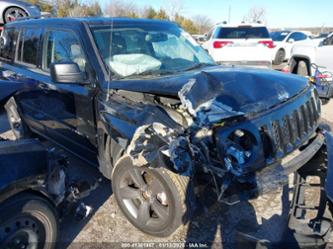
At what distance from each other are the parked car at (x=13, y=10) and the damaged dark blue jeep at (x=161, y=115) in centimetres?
588

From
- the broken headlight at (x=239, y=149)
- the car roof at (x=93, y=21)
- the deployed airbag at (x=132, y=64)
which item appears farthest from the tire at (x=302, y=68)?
the broken headlight at (x=239, y=149)

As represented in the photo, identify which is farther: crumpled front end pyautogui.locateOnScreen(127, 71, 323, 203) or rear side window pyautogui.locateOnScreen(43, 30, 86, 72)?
rear side window pyautogui.locateOnScreen(43, 30, 86, 72)

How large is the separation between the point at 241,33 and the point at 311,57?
307 cm

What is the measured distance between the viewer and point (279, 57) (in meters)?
16.9

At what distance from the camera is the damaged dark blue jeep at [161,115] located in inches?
92.1

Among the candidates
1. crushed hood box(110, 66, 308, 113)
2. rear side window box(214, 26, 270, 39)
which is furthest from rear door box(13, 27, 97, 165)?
rear side window box(214, 26, 270, 39)

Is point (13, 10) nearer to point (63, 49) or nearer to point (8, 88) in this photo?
point (8, 88)

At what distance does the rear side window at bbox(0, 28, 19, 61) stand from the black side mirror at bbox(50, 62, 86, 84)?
2.43 m

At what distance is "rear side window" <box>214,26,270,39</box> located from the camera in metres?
10.5

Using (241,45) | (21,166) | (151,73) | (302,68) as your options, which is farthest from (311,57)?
(21,166)

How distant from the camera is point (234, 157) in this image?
90.1 inches

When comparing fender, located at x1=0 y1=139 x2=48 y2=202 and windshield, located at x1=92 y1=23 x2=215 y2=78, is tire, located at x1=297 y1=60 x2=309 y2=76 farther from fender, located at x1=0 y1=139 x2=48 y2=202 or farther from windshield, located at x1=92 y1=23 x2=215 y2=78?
fender, located at x1=0 y1=139 x2=48 y2=202

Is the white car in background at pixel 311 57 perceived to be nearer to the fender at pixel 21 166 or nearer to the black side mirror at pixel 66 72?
the black side mirror at pixel 66 72

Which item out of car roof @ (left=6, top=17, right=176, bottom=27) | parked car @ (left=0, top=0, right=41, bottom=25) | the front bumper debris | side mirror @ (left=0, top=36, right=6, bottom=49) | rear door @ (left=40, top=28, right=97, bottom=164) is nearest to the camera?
the front bumper debris
